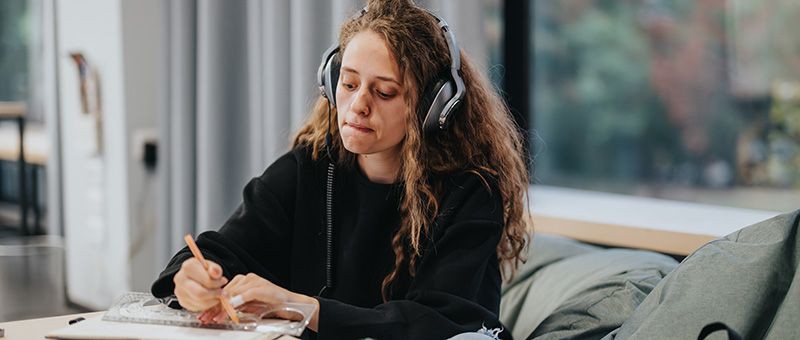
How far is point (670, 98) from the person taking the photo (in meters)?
3.14

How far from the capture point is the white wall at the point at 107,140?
315 cm

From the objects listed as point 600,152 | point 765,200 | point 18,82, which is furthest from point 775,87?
point 18,82

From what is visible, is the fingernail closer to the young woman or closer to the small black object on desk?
the young woman

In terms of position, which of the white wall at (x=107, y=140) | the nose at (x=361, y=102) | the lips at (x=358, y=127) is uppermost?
the nose at (x=361, y=102)

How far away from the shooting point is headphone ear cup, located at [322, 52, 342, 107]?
157 centimetres

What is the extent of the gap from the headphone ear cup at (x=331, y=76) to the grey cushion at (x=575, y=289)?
0.51 m

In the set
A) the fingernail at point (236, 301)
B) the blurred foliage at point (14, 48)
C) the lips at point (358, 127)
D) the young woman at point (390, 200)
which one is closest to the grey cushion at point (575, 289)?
the young woman at point (390, 200)

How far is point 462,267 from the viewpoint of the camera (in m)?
1.48

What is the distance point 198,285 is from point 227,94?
164 cm

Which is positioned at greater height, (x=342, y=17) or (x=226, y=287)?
(x=342, y=17)

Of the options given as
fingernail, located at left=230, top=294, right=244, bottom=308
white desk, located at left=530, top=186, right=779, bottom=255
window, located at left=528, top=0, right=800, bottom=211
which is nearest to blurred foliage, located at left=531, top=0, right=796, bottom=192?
window, located at left=528, top=0, right=800, bottom=211

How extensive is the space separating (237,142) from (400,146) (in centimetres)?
137

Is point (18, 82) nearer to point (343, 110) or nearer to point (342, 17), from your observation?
point (342, 17)

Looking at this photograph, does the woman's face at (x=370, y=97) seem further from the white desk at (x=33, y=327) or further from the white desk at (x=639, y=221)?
the white desk at (x=639, y=221)
